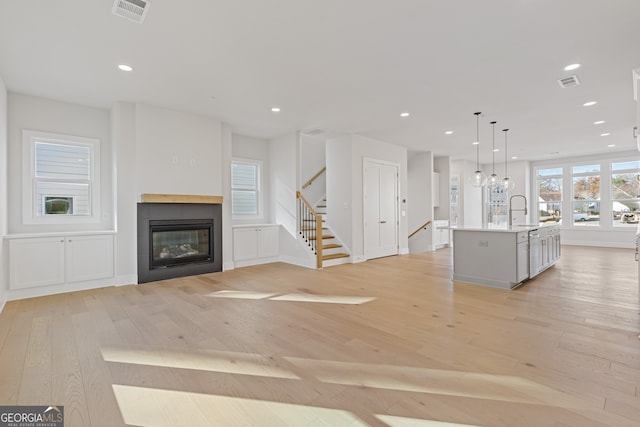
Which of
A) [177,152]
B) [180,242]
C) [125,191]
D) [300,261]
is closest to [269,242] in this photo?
[300,261]

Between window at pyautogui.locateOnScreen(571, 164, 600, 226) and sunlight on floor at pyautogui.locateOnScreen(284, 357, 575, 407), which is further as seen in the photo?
window at pyautogui.locateOnScreen(571, 164, 600, 226)

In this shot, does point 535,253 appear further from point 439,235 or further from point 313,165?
point 313,165

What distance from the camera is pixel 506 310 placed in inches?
142

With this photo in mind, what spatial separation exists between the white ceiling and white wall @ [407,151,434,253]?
3.47 m

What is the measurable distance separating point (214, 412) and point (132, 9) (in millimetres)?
3309

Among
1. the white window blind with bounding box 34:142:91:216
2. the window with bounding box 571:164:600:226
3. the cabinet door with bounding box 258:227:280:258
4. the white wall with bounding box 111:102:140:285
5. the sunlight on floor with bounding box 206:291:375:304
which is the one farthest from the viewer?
the window with bounding box 571:164:600:226

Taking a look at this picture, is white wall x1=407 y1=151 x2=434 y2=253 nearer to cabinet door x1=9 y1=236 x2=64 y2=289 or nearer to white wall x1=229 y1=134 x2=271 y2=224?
white wall x1=229 y1=134 x2=271 y2=224

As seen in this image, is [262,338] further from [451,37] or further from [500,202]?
[500,202]

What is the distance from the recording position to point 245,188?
723cm

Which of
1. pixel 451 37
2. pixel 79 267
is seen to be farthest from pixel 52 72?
pixel 451 37

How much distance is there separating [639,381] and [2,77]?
7391 millimetres

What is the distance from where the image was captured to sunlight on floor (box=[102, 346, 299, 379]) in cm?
228

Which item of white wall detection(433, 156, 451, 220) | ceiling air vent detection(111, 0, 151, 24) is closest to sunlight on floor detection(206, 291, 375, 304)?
ceiling air vent detection(111, 0, 151, 24)

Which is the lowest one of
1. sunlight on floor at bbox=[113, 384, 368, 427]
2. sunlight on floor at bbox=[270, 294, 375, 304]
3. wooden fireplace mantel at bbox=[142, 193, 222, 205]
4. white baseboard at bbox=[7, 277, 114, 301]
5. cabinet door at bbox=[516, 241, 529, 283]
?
sunlight on floor at bbox=[270, 294, 375, 304]
